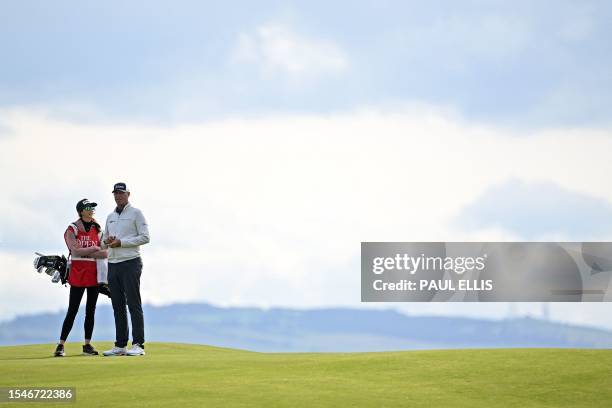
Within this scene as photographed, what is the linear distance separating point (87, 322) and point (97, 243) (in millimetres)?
1662

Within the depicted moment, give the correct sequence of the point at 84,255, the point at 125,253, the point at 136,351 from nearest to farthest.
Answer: the point at 125,253 < the point at 136,351 < the point at 84,255

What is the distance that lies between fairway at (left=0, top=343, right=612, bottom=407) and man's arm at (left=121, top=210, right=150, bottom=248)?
2.20 meters

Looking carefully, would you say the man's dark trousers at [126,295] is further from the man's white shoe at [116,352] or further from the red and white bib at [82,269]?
the red and white bib at [82,269]

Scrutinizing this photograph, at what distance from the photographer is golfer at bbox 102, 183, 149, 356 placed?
62.1 ft

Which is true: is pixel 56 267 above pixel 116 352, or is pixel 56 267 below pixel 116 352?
above

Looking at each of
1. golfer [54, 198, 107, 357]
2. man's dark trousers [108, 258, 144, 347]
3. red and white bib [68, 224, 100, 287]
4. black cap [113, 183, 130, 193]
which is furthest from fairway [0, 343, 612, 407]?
black cap [113, 183, 130, 193]

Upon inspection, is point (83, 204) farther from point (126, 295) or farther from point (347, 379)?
point (347, 379)

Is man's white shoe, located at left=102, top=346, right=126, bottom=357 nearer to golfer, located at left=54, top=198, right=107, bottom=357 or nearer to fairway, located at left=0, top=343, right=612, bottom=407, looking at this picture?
golfer, located at left=54, top=198, right=107, bottom=357

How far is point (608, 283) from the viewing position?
3023 cm

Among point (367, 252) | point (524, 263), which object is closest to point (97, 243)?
point (367, 252)

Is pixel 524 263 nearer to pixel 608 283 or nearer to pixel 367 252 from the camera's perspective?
pixel 608 283

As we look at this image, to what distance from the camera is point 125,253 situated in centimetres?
1905

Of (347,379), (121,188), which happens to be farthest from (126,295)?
(347,379)

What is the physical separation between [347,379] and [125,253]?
6.12 meters
